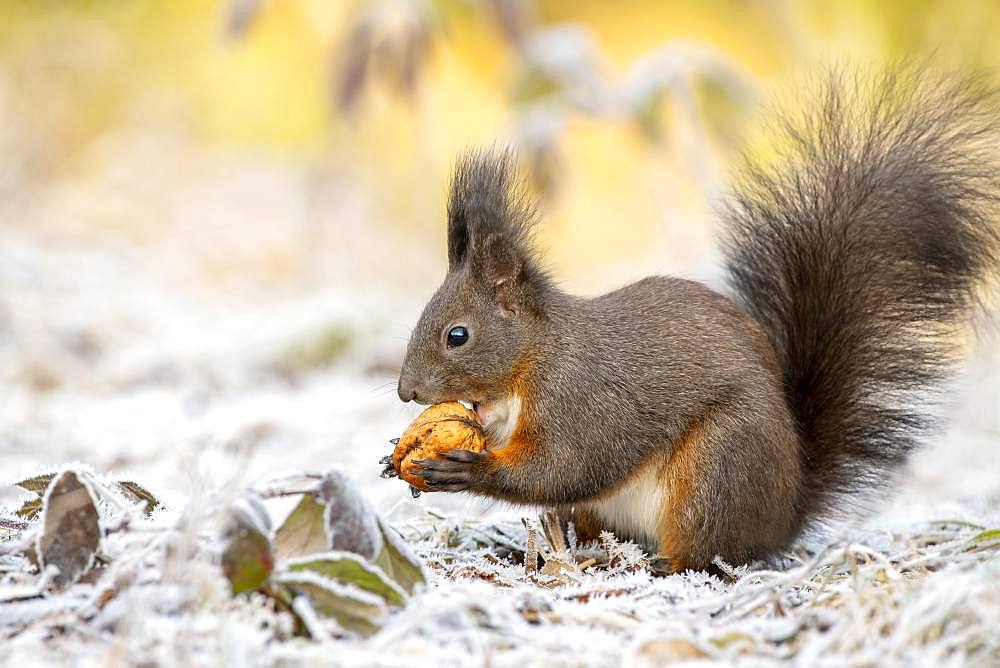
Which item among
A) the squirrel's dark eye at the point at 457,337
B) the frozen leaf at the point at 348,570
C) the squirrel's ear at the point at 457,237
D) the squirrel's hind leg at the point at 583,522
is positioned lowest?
the squirrel's hind leg at the point at 583,522

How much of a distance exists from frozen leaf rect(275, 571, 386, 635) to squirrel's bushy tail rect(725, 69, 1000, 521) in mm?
1098

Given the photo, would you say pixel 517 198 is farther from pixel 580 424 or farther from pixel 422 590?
pixel 422 590

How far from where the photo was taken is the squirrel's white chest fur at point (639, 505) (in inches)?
82.4

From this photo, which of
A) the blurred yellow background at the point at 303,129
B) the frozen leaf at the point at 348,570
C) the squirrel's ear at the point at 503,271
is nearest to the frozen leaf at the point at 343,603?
the frozen leaf at the point at 348,570

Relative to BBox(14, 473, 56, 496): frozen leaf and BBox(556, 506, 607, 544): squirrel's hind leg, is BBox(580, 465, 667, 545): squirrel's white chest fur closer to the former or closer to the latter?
BBox(556, 506, 607, 544): squirrel's hind leg

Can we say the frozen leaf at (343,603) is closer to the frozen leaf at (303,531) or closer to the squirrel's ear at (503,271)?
the frozen leaf at (303,531)

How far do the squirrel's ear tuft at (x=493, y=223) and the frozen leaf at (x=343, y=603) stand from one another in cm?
94

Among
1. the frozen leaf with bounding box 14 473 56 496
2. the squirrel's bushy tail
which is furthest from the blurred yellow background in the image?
the frozen leaf with bounding box 14 473 56 496

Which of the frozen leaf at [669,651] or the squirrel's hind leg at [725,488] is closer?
the frozen leaf at [669,651]

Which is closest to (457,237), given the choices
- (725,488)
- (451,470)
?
(451,470)

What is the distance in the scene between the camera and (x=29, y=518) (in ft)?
6.18

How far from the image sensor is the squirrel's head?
219 cm

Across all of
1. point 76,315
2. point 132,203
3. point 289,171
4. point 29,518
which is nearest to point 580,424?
point 29,518

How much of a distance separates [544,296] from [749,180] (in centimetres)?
48
